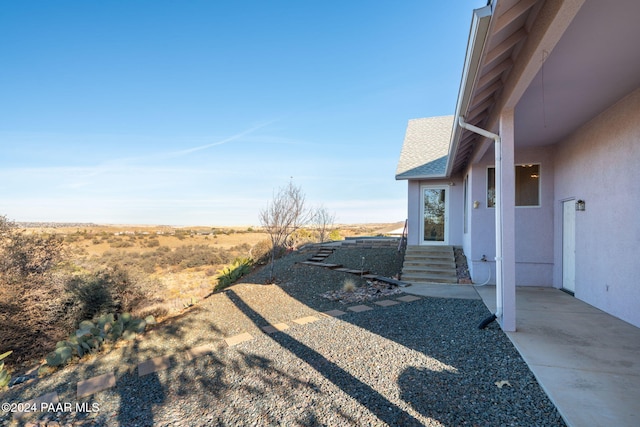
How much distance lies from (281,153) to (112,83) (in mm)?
8527

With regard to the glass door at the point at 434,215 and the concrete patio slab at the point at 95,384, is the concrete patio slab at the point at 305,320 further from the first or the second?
the glass door at the point at 434,215

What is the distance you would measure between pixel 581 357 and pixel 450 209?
24.8 ft

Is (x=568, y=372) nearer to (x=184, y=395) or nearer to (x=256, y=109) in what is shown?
(x=184, y=395)

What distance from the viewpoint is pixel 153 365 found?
366 centimetres

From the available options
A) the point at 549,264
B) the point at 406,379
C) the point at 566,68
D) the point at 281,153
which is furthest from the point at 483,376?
the point at 281,153

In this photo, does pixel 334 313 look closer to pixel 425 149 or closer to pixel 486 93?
pixel 486 93

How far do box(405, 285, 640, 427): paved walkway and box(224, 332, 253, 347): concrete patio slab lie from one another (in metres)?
3.58

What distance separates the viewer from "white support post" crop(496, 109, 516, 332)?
4.41 meters

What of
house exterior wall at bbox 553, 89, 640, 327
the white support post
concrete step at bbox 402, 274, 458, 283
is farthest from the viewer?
concrete step at bbox 402, 274, 458, 283

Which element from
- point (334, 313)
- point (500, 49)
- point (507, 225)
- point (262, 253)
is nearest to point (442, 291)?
point (334, 313)

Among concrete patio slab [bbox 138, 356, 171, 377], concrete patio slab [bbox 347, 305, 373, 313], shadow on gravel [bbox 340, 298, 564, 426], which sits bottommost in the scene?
concrete patio slab [bbox 138, 356, 171, 377]

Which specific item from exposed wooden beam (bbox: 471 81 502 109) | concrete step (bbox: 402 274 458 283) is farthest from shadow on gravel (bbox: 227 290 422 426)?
concrete step (bbox: 402 274 458 283)

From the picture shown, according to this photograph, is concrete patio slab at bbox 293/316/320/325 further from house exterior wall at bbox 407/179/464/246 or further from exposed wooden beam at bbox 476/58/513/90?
house exterior wall at bbox 407/179/464/246

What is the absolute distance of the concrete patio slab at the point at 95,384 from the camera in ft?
10.2
